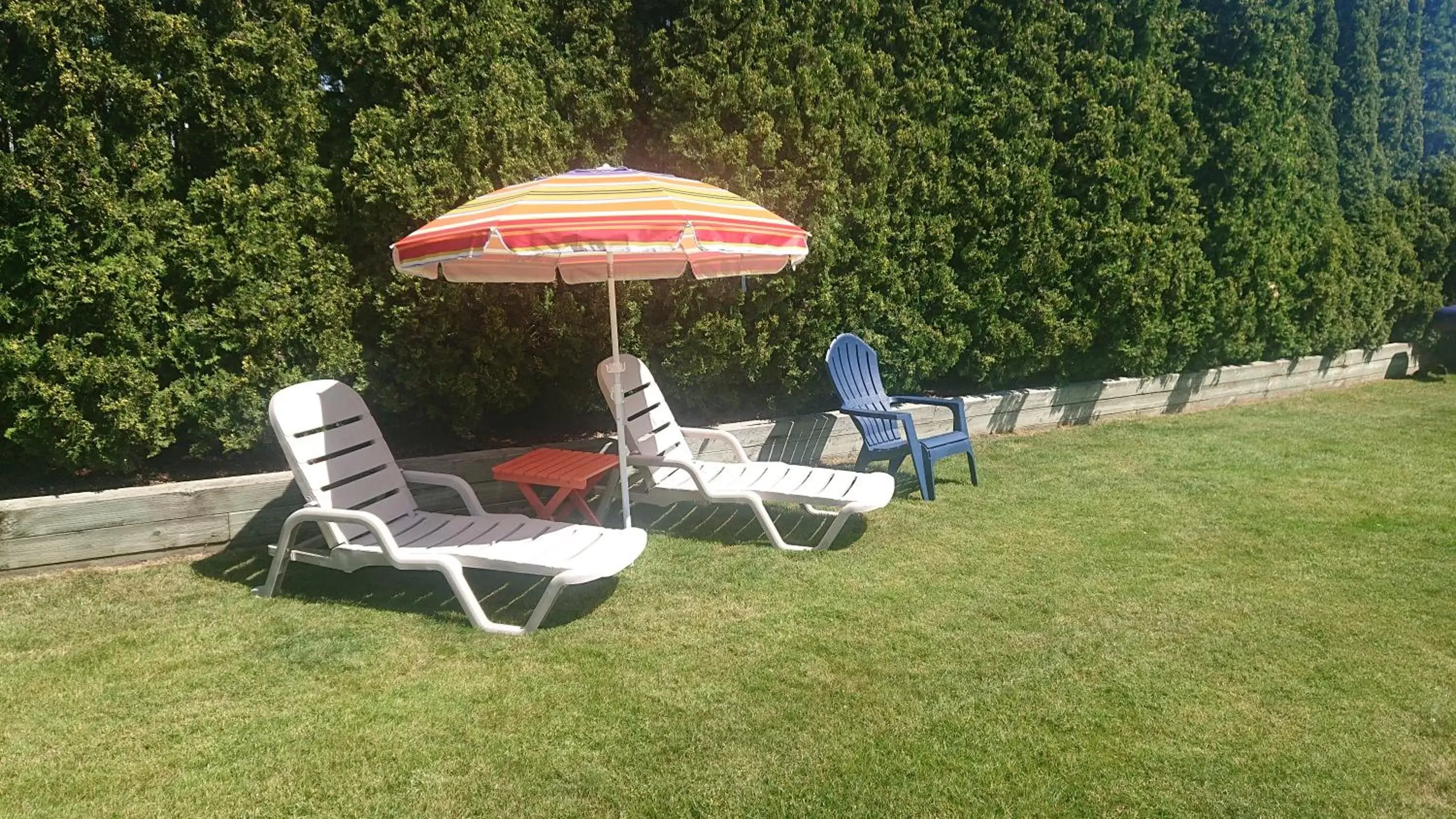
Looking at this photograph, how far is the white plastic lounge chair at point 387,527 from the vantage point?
13.1 feet

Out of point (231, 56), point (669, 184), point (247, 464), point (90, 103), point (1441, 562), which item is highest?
point (231, 56)

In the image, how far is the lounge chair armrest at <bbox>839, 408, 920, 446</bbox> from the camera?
6.15m

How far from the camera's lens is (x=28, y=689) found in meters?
3.39

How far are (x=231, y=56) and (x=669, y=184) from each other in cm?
282

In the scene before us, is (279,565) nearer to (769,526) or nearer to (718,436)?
(769,526)

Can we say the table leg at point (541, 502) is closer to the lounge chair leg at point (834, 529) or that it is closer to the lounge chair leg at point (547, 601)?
the lounge chair leg at point (547, 601)

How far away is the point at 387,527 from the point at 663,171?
12.0 ft

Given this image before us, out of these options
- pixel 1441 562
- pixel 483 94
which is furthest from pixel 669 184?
pixel 1441 562

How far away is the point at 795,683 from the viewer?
3459mm

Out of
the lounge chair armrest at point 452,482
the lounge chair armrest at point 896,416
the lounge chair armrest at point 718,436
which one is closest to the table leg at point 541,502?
the lounge chair armrest at point 452,482

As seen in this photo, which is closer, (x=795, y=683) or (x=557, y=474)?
(x=795, y=683)

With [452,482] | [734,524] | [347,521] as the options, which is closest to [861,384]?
[734,524]

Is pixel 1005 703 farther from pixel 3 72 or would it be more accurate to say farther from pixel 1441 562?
pixel 3 72

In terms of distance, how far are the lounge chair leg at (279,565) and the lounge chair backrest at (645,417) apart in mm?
1999
